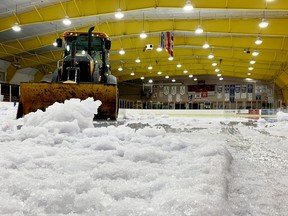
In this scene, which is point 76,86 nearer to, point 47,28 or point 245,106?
point 47,28

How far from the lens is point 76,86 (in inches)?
291

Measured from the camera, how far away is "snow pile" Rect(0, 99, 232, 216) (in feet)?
4.36

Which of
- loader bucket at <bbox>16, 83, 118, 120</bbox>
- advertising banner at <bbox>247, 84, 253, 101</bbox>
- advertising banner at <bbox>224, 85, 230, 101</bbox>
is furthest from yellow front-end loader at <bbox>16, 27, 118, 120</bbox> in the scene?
advertising banner at <bbox>224, 85, 230, 101</bbox>

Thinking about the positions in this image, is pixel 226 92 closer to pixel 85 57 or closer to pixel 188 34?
pixel 188 34

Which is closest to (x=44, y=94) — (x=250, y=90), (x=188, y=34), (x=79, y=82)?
(x=79, y=82)

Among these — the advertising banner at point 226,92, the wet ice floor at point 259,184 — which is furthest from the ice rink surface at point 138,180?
the advertising banner at point 226,92

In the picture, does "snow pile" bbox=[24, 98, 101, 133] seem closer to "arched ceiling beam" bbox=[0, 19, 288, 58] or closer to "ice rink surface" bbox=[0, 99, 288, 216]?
"ice rink surface" bbox=[0, 99, 288, 216]

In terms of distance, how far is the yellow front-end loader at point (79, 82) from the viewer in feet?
24.0

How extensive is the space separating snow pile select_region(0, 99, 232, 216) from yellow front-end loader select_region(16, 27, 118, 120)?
159 inches

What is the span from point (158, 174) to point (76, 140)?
1.66 meters

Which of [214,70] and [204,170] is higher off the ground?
[214,70]

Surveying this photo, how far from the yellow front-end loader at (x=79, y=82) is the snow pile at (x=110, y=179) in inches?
159

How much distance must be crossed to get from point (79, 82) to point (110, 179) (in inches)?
261

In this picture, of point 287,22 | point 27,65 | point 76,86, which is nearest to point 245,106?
point 287,22
